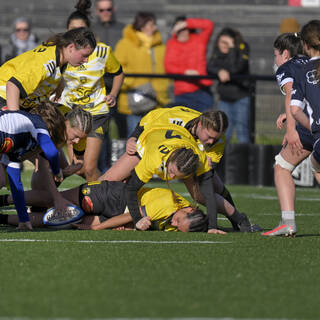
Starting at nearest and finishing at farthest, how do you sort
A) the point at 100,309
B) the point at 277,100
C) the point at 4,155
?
the point at 100,309 → the point at 4,155 → the point at 277,100

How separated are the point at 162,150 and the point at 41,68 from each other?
4.19 feet

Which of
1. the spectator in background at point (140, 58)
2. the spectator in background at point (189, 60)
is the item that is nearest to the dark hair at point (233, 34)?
the spectator in background at point (189, 60)

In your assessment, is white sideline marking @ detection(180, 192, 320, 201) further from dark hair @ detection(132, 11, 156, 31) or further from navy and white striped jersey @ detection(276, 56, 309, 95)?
navy and white striped jersey @ detection(276, 56, 309, 95)

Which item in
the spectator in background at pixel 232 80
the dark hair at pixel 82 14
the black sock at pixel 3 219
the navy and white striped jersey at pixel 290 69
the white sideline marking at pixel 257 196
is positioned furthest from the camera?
the spectator in background at pixel 232 80

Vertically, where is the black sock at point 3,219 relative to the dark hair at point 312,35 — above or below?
below

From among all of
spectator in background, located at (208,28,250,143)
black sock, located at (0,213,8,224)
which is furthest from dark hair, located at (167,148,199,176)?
spectator in background, located at (208,28,250,143)

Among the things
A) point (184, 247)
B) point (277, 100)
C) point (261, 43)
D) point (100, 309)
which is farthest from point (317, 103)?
point (261, 43)

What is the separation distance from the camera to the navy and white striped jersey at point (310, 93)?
21.9 ft

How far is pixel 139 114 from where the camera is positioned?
1311 cm

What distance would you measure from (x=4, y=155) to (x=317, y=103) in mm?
2404

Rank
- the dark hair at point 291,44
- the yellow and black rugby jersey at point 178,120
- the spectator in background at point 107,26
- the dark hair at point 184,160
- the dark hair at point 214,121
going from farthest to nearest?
1. the spectator in background at point 107,26
2. the yellow and black rugby jersey at point 178,120
3. the dark hair at point 291,44
4. the dark hair at point 214,121
5. the dark hair at point 184,160

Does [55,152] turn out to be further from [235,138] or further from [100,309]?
[235,138]

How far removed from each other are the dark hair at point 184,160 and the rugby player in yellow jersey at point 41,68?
1.40 metres

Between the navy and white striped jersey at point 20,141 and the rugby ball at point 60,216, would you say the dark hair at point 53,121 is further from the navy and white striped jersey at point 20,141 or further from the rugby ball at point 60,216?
the rugby ball at point 60,216
